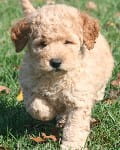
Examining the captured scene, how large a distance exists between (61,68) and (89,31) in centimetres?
61

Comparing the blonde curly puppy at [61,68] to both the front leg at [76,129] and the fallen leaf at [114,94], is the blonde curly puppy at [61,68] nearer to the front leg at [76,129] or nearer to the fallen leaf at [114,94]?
the front leg at [76,129]

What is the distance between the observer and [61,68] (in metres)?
5.07

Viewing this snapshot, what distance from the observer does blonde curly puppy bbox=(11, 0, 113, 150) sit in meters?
5.15

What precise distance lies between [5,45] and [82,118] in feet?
10.6

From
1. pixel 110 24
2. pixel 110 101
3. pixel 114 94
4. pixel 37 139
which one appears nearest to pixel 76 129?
pixel 37 139

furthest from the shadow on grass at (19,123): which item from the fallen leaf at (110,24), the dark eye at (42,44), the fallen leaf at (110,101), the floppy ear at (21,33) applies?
the fallen leaf at (110,24)

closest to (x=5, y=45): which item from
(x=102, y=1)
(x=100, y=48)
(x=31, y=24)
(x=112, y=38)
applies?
(x=112, y=38)

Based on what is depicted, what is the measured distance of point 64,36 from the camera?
16.9ft

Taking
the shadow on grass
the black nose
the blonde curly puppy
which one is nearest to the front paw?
the blonde curly puppy

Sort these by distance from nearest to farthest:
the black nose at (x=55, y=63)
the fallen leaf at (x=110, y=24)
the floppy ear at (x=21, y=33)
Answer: the black nose at (x=55, y=63) < the floppy ear at (x=21, y=33) < the fallen leaf at (x=110, y=24)

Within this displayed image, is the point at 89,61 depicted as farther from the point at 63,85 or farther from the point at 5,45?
the point at 5,45

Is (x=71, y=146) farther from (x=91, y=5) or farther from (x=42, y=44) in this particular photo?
(x=91, y=5)

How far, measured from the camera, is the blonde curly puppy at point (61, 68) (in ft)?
16.9

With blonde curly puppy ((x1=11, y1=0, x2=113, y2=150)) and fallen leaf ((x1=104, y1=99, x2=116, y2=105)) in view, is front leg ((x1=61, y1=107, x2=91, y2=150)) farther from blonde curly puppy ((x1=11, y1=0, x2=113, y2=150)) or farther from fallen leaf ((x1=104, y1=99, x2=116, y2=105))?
fallen leaf ((x1=104, y1=99, x2=116, y2=105))
